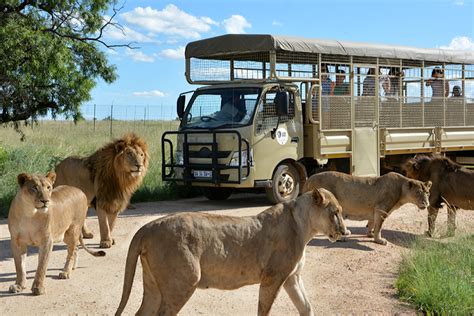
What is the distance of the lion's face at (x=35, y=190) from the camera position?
282 inches

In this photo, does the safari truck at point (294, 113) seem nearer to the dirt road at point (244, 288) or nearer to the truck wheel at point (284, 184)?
the truck wheel at point (284, 184)

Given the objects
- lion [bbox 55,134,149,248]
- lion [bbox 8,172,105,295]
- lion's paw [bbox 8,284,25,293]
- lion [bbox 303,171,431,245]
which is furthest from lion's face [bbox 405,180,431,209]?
lion's paw [bbox 8,284,25,293]

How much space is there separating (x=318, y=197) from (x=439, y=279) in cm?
233

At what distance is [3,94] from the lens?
15.4 meters

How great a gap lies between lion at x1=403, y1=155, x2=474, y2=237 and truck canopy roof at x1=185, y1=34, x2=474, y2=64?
3.29 metres

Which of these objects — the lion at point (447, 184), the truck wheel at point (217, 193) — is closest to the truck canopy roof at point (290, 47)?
the truck wheel at point (217, 193)

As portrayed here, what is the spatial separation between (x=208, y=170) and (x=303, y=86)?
9.00 ft

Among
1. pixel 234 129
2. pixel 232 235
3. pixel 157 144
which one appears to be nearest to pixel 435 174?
pixel 234 129

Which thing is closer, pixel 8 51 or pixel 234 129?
pixel 234 129

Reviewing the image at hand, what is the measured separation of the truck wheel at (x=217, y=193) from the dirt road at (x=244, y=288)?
3354 mm

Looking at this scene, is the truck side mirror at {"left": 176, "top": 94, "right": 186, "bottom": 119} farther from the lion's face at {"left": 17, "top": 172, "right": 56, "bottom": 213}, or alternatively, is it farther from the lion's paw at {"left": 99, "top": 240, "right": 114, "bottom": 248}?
the lion's face at {"left": 17, "top": 172, "right": 56, "bottom": 213}

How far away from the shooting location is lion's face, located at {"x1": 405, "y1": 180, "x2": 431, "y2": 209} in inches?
408

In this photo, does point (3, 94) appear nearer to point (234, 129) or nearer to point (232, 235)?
point (234, 129)

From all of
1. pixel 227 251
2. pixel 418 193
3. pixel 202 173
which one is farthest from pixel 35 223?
pixel 202 173
